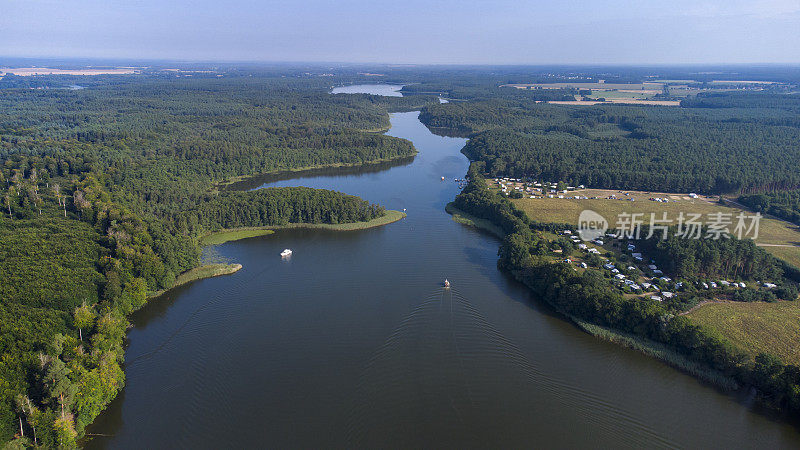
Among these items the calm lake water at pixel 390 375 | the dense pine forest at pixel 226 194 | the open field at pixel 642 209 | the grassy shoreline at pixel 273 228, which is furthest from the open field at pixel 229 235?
the open field at pixel 642 209

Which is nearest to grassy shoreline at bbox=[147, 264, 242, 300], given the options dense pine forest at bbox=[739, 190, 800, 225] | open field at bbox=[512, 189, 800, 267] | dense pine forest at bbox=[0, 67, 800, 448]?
dense pine forest at bbox=[0, 67, 800, 448]

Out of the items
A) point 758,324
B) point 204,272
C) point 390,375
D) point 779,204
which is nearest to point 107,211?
point 204,272

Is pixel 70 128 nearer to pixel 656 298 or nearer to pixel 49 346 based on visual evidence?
pixel 49 346

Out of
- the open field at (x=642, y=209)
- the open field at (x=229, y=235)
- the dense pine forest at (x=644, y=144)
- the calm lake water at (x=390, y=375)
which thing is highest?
the dense pine forest at (x=644, y=144)

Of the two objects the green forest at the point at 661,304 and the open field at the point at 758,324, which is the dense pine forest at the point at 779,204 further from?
the open field at the point at 758,324

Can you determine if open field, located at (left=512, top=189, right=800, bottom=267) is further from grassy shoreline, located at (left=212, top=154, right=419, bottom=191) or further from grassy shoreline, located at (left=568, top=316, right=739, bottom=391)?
grassy shoreline, located at (left=212, top=154, right=419, bottom=191)

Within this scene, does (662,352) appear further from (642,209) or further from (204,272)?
(204,272)
